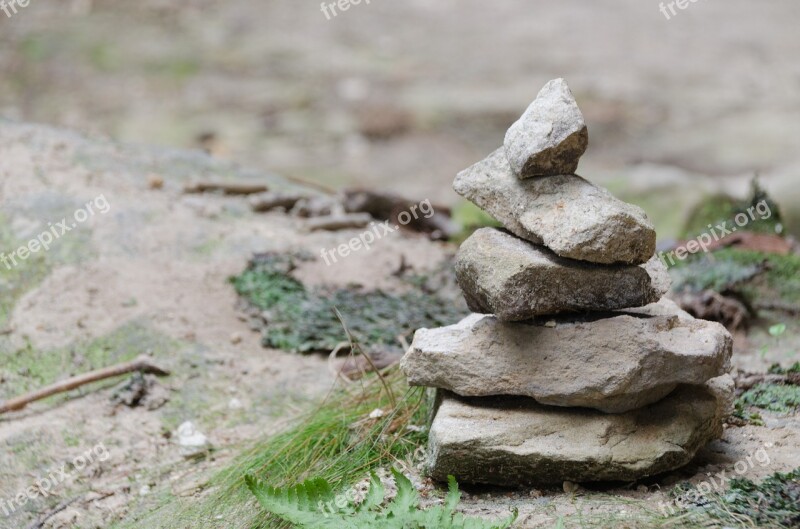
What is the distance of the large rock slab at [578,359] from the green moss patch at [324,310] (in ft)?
7.94

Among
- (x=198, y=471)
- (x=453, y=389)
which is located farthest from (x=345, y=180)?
(x=453, y=389)

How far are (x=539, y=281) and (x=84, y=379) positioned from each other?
11.3 feet

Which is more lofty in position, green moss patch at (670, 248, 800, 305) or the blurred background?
the blurred background

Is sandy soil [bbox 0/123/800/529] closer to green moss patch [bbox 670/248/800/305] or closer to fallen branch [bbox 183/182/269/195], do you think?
fallen branch [bbox 183/182/269/195]

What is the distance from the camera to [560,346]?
366 centimetres

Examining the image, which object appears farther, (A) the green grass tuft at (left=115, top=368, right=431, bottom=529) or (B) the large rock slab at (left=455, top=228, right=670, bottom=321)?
(A) the green grass tuft at (left=115, top=368, right=431, bottom=529)

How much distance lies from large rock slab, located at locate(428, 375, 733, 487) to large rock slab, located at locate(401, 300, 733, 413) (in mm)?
83

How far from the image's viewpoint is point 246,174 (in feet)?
33.1

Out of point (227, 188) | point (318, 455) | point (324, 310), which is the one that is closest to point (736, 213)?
point (324, 310)

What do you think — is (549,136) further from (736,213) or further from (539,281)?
(736,213)

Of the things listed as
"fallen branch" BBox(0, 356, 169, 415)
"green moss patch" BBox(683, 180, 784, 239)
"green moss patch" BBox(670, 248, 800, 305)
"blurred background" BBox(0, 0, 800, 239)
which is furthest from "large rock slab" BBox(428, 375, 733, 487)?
"blurred background" BBox(0, 0, 800, 239)

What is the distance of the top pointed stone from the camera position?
11.4ft

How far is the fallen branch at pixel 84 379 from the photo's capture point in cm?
529

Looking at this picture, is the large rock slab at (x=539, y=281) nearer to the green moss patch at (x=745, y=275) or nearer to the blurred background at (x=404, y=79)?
the green moss patch at (x=745, y=275)
